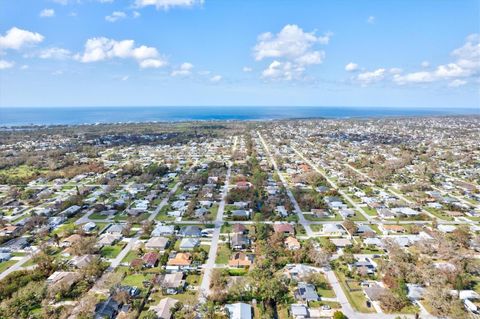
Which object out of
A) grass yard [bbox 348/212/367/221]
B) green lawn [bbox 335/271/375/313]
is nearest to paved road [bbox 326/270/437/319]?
green lawn [bbox 335/271/375/313]

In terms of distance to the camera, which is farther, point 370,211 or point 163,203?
point 163,203

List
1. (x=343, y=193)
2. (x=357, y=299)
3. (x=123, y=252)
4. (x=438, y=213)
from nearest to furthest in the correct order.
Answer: (x=357, y=299) < (x=123, y=252) < (x=438, y=213) < (x=343, y=193)

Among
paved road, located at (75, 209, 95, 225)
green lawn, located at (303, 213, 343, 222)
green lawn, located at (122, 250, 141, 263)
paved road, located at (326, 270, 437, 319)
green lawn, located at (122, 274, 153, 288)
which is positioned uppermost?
green lawn, located at (303, 213, 343, 222)

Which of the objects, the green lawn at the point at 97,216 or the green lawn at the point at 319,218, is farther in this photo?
the green lawn at the point at 97,216

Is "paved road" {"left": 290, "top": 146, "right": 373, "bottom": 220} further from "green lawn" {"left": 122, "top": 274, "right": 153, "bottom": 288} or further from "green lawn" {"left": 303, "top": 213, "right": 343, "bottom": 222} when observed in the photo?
"green lawn" {"left": 122, "top": 274, "right": 153, "bottom": 288}

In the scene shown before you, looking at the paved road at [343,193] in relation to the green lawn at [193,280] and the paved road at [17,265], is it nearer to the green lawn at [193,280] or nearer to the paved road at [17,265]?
the green lawn at [193,280]

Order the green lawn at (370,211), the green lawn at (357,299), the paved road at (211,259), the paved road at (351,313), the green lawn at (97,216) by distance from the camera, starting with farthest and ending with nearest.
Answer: the green lawn at (370,211) → the green lawn at (97,216) → the paved road at (211,259) → the green lawn at (357,299) → the paved road at (351,313)

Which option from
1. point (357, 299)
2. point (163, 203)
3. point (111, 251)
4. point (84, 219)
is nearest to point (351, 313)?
point (357, 299)

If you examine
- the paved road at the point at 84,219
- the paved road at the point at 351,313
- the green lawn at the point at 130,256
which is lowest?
the paved road at the point at 351,313

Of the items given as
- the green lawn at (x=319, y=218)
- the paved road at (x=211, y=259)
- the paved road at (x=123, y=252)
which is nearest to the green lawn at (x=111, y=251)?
the paved road at (x=123, y=252)

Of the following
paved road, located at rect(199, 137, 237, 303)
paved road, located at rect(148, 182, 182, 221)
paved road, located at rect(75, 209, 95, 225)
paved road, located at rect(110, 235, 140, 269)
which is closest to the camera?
paved road, located at rect(199, 137, 237, 303)

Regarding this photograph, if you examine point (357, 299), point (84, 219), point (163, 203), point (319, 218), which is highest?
point (163, 203)

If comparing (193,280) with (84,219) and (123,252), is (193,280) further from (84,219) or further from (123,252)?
(84,219)
